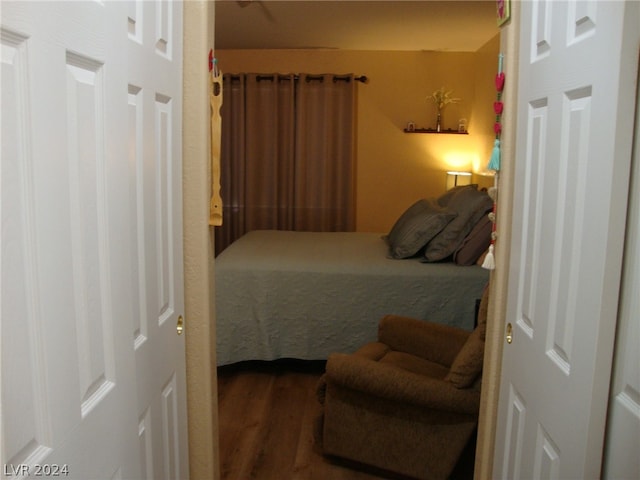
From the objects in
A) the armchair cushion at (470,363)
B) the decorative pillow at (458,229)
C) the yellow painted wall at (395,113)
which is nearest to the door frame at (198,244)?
the armchair cushion at (470,363)

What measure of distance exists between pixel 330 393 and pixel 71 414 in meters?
1.81

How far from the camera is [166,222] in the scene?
5.19ft

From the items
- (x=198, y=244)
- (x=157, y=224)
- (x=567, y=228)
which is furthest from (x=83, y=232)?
(x=567, y=228)

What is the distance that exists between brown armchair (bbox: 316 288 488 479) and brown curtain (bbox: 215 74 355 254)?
3.26m

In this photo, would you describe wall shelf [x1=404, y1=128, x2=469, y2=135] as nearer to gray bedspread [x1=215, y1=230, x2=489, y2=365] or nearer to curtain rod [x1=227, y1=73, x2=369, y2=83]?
curtain rod [x1=227, y1=73, x2=369, y2=83]

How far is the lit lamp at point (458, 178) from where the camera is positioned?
5488 millimetres

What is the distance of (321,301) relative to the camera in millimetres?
3631

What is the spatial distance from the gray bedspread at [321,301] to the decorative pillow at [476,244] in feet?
0.20

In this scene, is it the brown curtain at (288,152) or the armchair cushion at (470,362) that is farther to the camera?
the brown curtain at (288,152)

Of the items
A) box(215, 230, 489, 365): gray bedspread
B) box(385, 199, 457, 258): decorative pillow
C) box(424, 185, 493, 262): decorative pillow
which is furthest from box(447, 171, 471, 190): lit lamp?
box(215, 230, 489, 365): gray bedspread

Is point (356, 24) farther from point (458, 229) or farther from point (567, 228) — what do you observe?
point (567, 228)

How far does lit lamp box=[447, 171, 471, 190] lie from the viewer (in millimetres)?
5488

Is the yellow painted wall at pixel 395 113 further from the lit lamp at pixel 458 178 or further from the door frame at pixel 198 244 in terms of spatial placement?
the door frame at pixel 198 244

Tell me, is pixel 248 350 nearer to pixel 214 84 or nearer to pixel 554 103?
pixel 214 84
